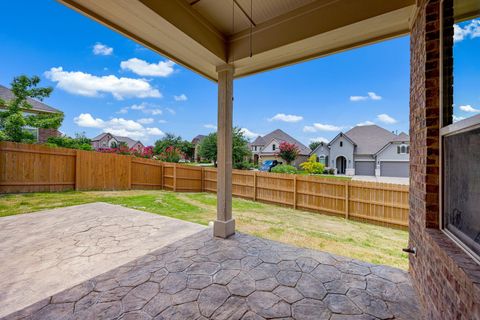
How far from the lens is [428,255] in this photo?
59.4 inches

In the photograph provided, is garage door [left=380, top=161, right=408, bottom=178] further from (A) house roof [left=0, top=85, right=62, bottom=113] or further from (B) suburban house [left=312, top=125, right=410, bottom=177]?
(A) house roof [left=0, top=85, right=62, bottom=113]

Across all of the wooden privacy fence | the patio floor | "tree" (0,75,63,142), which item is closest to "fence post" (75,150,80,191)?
the wooden privacy fence

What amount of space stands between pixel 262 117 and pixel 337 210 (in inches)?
667

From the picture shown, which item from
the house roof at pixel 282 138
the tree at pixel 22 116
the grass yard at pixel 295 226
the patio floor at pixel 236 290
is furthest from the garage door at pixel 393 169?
the tree at pixel 22 116

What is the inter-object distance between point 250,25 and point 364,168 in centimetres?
1752

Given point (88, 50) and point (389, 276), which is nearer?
point (389, 276)

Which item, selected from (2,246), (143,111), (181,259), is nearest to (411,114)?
(181,259)

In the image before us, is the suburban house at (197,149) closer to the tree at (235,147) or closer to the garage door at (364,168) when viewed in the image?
the tree at (235,147)

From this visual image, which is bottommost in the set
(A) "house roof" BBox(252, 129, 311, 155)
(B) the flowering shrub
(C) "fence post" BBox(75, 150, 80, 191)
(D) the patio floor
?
(D) the patio floor

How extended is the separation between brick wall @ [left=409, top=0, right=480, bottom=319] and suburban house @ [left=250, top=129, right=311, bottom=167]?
1657 cm

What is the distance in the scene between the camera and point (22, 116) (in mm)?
8664

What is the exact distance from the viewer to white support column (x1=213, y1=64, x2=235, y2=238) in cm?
314

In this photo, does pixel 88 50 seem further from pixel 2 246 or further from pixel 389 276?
pixel 389 276

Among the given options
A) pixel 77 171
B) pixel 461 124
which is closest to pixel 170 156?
pixel 77 171
